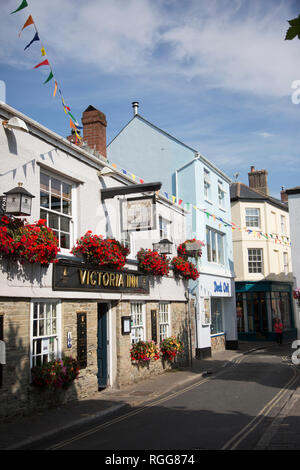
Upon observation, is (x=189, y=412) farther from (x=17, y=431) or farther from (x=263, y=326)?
(x=263, y=326)

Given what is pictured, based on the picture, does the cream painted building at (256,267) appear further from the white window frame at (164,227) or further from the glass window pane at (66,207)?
the glass window pane at (66,207)

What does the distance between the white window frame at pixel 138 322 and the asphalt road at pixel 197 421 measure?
2.32 m

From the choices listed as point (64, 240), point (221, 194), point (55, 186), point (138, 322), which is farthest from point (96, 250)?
point (221, 194)

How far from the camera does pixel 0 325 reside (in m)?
8.80

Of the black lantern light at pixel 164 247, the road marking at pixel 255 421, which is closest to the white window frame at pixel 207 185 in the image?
the black lantern light at pixel 164 247

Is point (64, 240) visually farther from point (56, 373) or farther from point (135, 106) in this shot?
point (135, 106)

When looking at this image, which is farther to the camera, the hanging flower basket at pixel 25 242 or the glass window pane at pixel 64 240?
the glass window pane at pixel 64 240

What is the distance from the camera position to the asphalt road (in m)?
7.34

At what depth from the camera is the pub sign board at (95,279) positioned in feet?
35.2

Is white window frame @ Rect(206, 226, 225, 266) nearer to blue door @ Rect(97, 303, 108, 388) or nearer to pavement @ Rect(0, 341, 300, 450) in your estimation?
pavement @ Rect(0, 341, 300, 450)

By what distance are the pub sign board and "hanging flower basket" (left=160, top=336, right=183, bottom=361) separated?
2389 mm

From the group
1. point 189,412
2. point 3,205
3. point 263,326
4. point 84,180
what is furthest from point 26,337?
point 263,326

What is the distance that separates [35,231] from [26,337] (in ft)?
7.57

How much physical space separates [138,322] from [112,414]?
16.9ft
